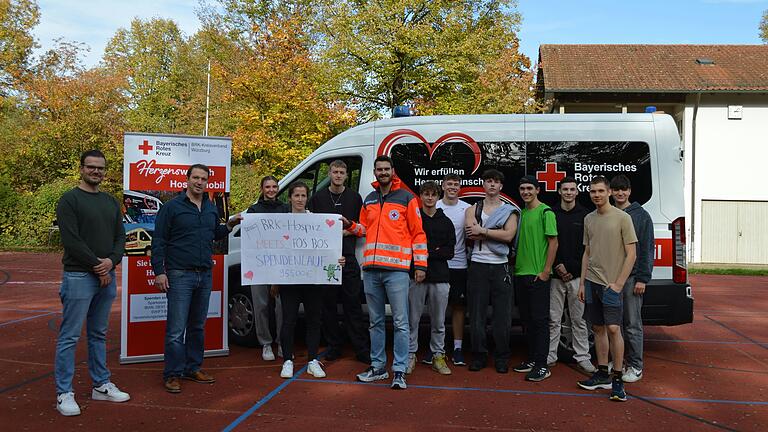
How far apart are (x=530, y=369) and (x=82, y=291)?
406 centimetres

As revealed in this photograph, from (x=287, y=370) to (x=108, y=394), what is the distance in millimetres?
1548

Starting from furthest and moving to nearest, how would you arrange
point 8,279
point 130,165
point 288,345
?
1. point 8,279
2. point 130,165
3. point 288,345

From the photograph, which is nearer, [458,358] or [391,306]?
[391,306]

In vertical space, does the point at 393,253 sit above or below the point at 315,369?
above

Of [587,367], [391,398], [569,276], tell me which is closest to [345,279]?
[391,398]

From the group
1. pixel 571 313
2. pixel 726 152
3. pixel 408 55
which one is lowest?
pixel 571 313

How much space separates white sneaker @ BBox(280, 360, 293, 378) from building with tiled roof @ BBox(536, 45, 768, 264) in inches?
721

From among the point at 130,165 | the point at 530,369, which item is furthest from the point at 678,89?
the point at 130,165

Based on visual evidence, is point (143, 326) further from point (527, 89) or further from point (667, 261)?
point (527, 89)

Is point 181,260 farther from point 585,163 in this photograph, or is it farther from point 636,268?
point 585,163

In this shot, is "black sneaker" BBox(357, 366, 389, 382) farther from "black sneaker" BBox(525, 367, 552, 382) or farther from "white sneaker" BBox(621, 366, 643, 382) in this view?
"white sneaker" BBox(621, 366, 643, 382)

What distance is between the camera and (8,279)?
14758 millimetres

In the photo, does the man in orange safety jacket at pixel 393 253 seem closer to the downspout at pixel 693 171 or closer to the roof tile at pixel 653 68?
the roof tile at pixel 653 68

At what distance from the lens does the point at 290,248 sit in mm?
6223
